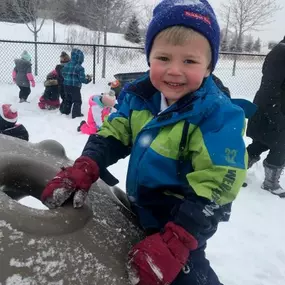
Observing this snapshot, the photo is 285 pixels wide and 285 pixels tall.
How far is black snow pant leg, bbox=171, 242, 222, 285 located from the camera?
5.04 feet

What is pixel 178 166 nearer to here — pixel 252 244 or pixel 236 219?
pixel 252 244

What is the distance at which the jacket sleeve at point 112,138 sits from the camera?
5.93ft

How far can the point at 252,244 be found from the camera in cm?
363

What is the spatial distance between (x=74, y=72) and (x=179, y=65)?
752 cm

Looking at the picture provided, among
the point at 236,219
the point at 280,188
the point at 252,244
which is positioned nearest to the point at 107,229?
the point at 252,244

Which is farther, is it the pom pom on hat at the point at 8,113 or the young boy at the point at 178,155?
the pom pom on hat at the point at 8,113

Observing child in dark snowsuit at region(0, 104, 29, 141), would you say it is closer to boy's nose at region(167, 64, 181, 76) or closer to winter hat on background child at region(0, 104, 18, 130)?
winter hat on background child at region(0, 104, 18, 130)

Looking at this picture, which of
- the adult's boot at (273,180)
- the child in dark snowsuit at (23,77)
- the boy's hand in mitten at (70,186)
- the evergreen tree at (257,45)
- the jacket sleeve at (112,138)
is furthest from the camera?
the evergreen tree at (257,45)

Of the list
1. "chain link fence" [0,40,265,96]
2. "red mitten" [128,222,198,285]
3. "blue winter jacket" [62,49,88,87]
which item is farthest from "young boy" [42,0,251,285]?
"chain link fence" [0,40,265,96]

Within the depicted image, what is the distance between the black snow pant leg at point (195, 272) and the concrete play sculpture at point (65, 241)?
243mm

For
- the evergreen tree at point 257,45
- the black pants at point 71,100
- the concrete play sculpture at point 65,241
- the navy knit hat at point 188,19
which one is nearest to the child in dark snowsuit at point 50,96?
the black pants at point 71,100

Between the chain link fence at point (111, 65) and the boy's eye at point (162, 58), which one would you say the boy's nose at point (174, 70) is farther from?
the chain link fence at point (111, 65)

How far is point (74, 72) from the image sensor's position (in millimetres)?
8734

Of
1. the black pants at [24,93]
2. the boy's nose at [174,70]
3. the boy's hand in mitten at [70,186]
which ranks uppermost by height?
the boy's nose at [174,70]
